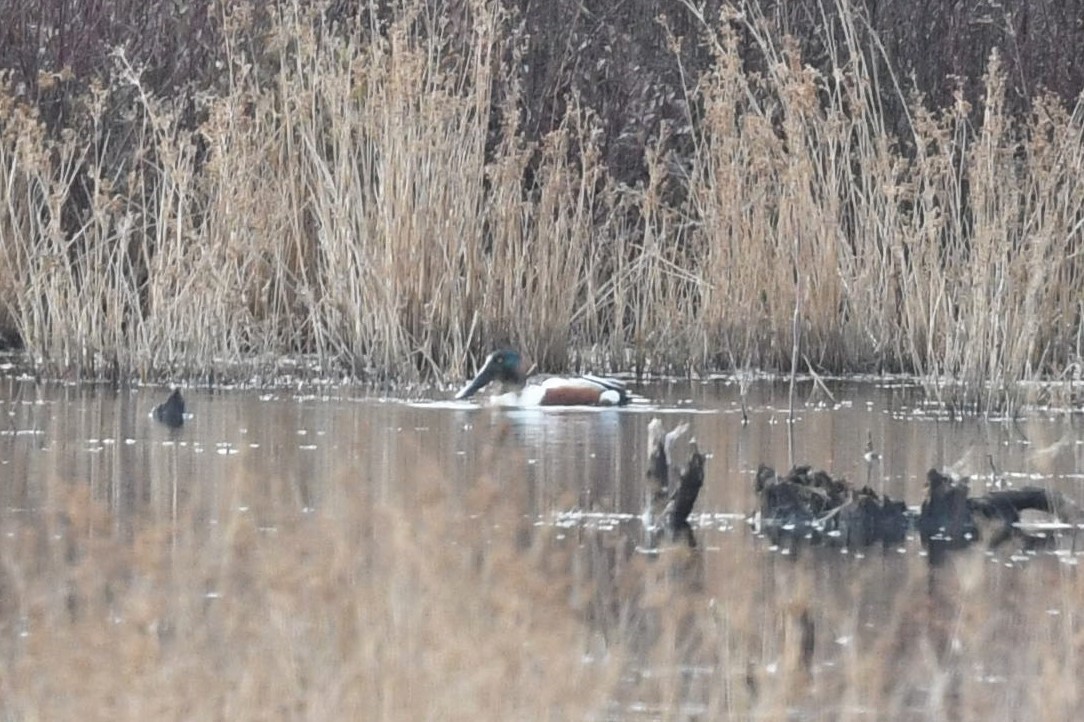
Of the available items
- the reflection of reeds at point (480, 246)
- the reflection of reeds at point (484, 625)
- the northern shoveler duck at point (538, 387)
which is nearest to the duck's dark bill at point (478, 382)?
the northern shoveler duck at point (538, 387)

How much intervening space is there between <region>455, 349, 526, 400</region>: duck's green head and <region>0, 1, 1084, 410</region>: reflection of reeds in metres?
0.41

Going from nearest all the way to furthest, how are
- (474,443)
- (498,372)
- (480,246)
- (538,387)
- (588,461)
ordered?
(588,461) → (474,443) → (538,387) → (498,372) → (480,246)

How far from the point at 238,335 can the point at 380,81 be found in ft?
5.85

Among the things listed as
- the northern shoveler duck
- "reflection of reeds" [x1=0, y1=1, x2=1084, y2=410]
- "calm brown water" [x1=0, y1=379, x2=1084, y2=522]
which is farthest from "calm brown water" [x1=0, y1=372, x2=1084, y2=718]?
"reflection of reeds" [x1=0, y1=1, x2=1084, y2=410]

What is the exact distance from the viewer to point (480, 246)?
11.1m

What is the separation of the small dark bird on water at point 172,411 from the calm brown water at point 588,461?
0.06 metres

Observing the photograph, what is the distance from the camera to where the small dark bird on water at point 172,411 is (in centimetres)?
897

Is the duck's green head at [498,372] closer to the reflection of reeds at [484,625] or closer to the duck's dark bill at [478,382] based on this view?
the duck's dark bill at [478,382]

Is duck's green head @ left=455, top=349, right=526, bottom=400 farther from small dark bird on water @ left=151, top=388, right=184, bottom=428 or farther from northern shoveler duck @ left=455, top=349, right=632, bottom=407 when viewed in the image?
small dark bird on water @ left=151, top=388, right=184, bottom=428

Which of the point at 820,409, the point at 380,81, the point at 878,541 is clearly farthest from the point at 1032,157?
the point at 878,541

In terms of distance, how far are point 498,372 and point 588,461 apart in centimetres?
226

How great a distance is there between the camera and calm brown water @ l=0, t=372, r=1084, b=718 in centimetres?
581

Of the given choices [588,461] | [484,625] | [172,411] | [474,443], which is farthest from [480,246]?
[484,625]

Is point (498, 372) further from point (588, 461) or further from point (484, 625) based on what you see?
point (484, 625)
